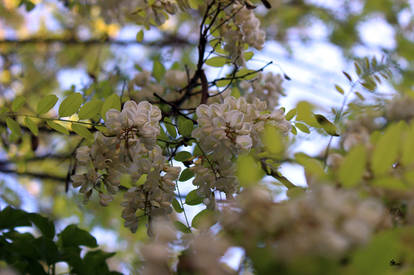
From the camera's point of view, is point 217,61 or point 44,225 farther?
point 217,61

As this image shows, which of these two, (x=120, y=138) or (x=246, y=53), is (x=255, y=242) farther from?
(x=246, y=53)

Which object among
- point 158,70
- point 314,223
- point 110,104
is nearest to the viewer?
point 314,223

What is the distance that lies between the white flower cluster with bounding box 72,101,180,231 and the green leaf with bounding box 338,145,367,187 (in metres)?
0.45

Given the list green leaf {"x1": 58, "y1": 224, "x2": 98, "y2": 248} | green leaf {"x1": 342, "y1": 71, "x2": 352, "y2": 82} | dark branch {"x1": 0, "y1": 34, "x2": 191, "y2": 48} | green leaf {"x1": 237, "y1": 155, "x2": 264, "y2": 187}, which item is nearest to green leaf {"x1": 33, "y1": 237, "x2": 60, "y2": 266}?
green leaf {"x1": 58, "y1": 224, "x2": 98, "y2": 248}

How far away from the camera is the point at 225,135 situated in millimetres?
808

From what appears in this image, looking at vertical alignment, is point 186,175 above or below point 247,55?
below

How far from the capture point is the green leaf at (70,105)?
36.7 inches

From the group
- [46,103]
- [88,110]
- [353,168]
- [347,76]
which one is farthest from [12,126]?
[347,76]

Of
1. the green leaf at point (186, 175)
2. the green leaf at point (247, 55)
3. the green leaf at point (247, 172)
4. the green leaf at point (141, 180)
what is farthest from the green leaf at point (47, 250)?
the green leaf at point (247, 55)

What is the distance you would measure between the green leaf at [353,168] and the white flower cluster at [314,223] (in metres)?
0.05

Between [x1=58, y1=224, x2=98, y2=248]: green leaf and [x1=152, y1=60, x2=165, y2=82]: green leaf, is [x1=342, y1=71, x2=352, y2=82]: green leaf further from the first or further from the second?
[x1=58, y1=224, x2=98, y2=248]: green leaf

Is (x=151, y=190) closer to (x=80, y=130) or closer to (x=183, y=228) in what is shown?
(x=183, y=228)

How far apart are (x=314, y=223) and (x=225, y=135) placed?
434mm

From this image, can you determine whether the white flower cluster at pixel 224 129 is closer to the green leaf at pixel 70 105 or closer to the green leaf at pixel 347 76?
the green leaf at pixel 70 105
